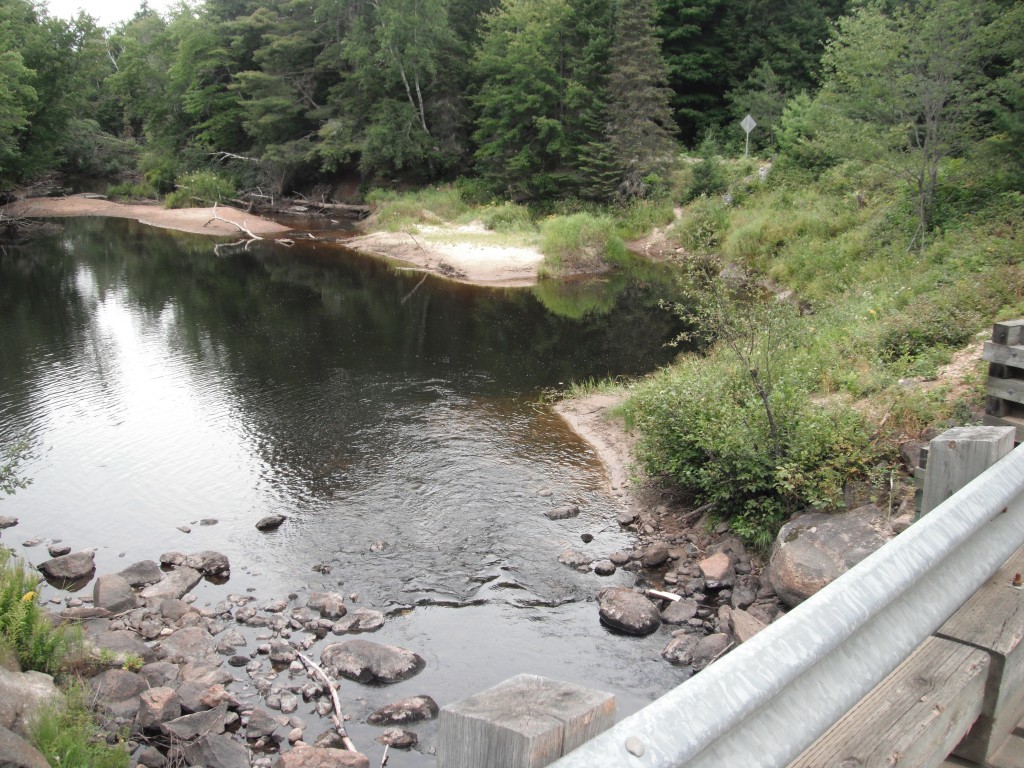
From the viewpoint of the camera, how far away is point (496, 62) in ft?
130

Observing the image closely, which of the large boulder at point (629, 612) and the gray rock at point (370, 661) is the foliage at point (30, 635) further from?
the large boulder at point (629, 612)

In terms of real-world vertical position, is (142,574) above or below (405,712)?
above

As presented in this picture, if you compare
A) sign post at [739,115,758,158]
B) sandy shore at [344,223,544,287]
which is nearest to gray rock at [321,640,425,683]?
sandy shore at [344,223,544,287]

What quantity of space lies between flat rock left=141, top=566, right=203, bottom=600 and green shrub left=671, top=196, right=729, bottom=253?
23.0m

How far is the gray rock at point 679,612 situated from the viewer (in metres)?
9.12

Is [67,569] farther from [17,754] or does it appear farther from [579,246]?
[579,246]

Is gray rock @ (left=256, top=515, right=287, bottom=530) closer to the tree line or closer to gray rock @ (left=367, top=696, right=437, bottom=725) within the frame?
gray rock @ (left=367, top=696, right=437, bottom=725)

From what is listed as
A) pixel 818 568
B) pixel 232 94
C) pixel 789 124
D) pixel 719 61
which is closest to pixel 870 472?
pixel 818 568

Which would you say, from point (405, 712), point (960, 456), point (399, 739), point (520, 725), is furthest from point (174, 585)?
point (520, 725)

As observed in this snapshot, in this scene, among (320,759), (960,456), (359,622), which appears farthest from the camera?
(359,622)

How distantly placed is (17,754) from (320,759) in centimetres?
235

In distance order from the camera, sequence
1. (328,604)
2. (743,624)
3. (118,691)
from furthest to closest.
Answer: (328,604) → (743,624) → (118,691)

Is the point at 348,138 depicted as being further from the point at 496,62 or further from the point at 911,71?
the point at 911,71

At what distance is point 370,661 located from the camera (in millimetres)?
8227
